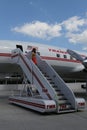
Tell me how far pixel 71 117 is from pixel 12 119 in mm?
2533

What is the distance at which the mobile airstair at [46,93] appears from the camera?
10.9 meters

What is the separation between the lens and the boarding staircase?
451 inches

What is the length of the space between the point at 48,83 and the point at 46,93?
1.70ft

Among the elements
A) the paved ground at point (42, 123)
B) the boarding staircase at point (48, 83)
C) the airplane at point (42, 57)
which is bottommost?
the paved ground at point (42, 123)

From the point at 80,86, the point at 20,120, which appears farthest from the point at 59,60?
the point at 80,86

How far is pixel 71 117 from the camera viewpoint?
10055 millimetres

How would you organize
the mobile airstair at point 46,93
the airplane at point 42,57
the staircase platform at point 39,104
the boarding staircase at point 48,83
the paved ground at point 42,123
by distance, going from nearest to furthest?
the paved ground at point 42,123
the staircase platform at point 39,104
the mobile airstair at point 46,93
the boarding staircase at point 48,83
the airplane at point 42,57

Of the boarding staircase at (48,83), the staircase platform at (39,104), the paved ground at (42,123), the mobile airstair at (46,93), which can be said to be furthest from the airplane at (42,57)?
the paved ground at (42,123)

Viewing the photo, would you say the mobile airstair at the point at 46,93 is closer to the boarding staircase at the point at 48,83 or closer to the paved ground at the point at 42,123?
the boarding staircase at the point at 48,83

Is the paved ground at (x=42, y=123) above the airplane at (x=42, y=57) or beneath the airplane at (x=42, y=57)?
beneath

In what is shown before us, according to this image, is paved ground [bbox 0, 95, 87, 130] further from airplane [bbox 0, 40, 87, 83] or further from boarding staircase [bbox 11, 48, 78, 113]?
airplane [bbox 0, 40, 87, 83]

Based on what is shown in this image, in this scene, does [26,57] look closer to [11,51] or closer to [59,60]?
[11,51]

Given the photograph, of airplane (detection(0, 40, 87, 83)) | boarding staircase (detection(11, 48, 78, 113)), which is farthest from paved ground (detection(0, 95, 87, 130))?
airplane (detection(0, 40, 87, 83))

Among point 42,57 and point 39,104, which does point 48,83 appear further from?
point 42,57
